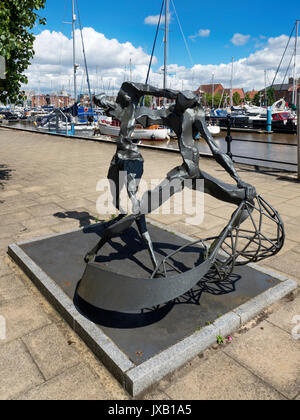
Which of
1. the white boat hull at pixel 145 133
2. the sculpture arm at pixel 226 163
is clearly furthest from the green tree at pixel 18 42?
the white boat hull at pixel 145 133

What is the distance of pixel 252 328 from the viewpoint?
325cm

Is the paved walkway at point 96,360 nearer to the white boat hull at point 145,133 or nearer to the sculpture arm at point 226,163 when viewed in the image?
the sculpture arm at point 226,163

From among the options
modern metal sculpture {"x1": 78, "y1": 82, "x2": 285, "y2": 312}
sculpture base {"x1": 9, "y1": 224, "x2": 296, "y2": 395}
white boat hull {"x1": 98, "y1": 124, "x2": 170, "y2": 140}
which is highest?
white boat hull {"x1": 98, "y1": 124, "x2": 170, "y2": 140}

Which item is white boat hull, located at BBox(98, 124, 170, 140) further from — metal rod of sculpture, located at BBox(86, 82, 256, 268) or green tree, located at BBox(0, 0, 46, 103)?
metal rod of sculpture, located at BBox(86, 82, 256, 268)

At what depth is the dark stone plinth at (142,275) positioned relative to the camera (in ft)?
9.69

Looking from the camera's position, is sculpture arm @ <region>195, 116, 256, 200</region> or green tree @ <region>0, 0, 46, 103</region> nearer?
sculpture arm @ <region>195, 116, 256, 200</region>

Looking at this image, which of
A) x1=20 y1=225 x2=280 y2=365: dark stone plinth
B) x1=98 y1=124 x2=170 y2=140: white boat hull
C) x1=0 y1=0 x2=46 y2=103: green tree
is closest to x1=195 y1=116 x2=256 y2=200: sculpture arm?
x1=20 y1=225 x2=280 y2=365: dark stone plinth

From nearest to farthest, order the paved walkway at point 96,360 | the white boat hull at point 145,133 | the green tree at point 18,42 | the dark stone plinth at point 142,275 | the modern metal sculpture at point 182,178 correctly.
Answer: the paved walkway at point 96,360
the dark stone plinth at point 142,275
the modern metal sculpture at point 182,178
the green tree at point 18,42
the white boat hull at point 145,133

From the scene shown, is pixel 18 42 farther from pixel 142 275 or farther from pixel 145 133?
pixel 145 133

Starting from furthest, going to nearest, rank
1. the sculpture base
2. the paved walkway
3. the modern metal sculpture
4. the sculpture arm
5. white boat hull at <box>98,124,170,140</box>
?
white boat hull at <box>98,124,170,140</box>
the sculpture arm
the modern metal sculpture
the sculpture base
the paved walkway

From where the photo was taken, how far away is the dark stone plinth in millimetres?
2953

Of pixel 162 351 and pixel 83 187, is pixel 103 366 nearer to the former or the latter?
pixel 162 351

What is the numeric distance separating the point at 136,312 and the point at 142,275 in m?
0.68

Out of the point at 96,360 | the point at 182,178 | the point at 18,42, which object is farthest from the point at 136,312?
the point at 18,42
